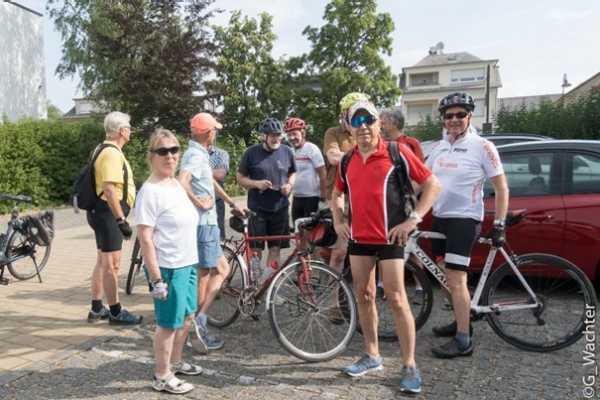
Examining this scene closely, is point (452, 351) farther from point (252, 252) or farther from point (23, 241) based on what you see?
point (23, 241)

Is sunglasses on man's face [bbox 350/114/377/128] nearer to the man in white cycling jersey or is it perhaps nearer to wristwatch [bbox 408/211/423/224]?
wristwatch [bbox 408/211/423/224]

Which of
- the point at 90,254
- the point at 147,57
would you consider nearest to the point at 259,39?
the point at 147,57

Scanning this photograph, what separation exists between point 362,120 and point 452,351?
1922 mm

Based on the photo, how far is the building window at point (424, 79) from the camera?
66188 millimetres

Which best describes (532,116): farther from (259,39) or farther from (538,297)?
(259,39)

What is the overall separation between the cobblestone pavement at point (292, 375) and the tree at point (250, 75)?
32244 mm

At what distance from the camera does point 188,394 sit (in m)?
3.22

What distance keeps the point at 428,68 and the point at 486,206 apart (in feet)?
216

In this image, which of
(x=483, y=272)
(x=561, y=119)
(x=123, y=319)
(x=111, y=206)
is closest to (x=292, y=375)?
(x=483, y=272)

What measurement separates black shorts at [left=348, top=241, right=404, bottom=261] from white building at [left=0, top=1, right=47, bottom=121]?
848 inches

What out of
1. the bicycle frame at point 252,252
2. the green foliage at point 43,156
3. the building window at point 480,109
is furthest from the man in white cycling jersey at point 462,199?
the building window at point 480,109

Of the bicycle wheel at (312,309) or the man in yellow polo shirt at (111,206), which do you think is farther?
the man in yellow polo shirt at (111,206)

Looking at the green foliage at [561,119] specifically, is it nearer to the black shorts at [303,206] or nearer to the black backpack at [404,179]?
the black shorts at [303,206]

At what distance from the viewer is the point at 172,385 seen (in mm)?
3199
